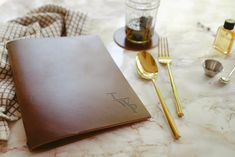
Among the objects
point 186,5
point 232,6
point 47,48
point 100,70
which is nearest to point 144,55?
point 100,70

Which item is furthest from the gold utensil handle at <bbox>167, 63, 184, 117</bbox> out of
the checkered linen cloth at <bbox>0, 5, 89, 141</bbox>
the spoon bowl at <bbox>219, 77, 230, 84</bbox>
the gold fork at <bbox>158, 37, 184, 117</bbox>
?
the checkered linen cloth at <bbox>0, 5, 89, 141</bbox>

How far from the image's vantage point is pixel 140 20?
0.74 meters

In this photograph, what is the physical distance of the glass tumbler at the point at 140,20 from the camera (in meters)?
0.73

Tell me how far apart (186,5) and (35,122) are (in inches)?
31.2

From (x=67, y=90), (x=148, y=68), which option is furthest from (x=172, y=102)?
(x=67, y=90)

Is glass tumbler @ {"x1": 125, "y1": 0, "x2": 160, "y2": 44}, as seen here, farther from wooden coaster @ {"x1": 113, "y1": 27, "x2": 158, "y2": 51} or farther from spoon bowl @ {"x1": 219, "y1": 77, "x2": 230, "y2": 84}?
spoon bowl @ {"x1": 219, "y1": 77, "x2": 230, "y2": 84}

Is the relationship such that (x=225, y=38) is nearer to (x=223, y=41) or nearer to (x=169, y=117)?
(x=223, y=41)

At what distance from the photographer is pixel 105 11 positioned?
92 centimetres

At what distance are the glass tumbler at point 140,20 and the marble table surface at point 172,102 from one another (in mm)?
52

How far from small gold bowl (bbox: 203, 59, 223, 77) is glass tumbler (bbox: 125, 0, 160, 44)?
0.62 feet

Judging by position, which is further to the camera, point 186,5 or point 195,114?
point 186,5

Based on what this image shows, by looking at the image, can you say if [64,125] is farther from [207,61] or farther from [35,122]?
[207,61]

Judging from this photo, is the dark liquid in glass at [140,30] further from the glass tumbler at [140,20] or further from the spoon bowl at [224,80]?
the spoon bowl at [224,80]

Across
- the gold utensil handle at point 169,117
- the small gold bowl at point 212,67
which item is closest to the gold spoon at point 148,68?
the gold utensil handle at point 169,117
